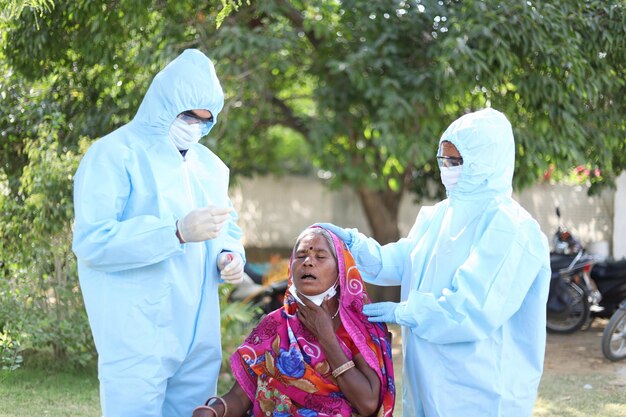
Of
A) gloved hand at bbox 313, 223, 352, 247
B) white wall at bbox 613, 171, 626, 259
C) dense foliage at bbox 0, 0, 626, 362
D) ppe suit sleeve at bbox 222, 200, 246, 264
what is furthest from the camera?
white wall at bbox 613, 171, 626, 259

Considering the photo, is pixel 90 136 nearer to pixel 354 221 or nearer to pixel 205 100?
pixel 205 100

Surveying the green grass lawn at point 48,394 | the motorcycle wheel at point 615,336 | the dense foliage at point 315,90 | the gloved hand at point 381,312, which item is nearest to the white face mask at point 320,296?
the gloved hand at point 381,312

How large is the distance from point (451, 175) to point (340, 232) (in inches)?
20.5

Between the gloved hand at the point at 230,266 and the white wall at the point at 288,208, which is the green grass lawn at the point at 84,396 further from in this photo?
the white wall at the point at 288,208

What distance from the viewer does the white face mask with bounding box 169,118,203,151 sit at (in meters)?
3.33

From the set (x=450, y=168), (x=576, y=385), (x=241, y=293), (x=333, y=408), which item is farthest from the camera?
(x=241, y=293)

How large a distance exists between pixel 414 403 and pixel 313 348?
0.54 m

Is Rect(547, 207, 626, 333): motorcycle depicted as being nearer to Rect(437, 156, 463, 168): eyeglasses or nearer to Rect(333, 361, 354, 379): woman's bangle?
Rect(437, 156, 463, 168): eyeglasses

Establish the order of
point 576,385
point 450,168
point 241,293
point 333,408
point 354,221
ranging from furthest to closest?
point 354,221, point 241,293, point 576,385, point 450,168, point 333,408

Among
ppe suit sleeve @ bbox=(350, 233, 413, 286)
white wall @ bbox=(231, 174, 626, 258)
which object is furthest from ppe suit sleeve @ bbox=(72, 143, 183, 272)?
white wall @ bbox=(231, 174, 626, 258)

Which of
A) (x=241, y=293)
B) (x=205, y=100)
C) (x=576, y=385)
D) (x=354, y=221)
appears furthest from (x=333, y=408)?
(x=354, y=221)

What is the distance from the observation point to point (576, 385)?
6.09 meters

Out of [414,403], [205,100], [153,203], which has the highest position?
[205,100]

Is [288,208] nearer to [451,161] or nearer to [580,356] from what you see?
[580,356]
